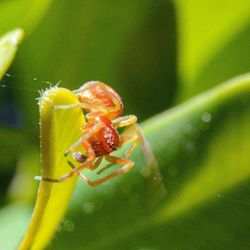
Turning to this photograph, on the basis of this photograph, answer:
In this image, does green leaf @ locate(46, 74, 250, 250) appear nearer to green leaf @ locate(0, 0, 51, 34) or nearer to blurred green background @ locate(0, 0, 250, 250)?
blurred green background @ locate(0, 0, 250, 250)

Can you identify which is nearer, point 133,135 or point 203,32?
point 133,135

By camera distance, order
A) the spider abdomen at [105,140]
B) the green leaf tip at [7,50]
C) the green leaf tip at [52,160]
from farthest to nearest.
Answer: the spider abdomen at [105,140] → the green leaf tip at [7,50] → the green leaf tip at [52,160]

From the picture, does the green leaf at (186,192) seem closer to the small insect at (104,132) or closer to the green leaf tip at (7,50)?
the small insect at (104,132)

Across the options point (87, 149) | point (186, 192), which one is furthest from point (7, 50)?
point (186, 192)

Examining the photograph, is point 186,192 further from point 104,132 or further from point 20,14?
point 20,14

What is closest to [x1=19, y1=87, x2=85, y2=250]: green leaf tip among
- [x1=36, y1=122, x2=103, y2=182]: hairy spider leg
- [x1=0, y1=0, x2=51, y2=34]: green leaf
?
[x1=36, y1=122, x2=103, y2=182]: hairy spider leg

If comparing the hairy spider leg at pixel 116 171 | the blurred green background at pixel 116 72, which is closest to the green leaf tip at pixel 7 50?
the blurred green background at pixel 116 72
